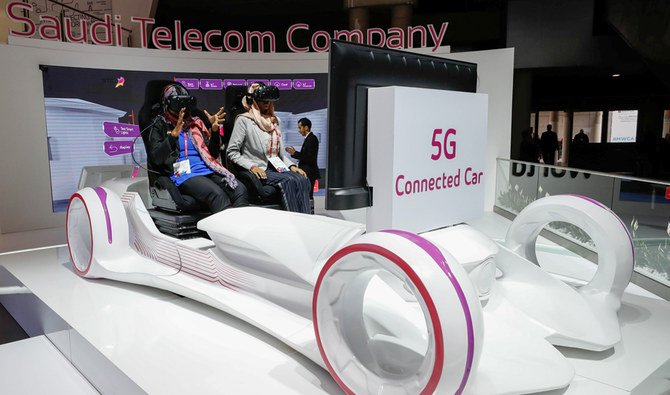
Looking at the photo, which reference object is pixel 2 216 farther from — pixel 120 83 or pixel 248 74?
pixel 248 74

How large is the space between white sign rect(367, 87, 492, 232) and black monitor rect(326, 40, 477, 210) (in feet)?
0.14

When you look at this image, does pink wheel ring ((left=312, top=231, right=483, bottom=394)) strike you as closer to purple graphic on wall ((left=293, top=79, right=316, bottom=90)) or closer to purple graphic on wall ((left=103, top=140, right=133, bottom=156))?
purple graphic on wall ((left=103, top=140, right=133, bottom=156))

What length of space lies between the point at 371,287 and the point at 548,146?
9057mm

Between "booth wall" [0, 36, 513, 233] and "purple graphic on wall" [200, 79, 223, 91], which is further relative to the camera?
"purple graphic on wall" [200, 79, 223, 91]

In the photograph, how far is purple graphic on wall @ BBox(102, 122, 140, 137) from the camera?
21.2ft

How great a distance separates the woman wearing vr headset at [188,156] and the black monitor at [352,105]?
2290 mm

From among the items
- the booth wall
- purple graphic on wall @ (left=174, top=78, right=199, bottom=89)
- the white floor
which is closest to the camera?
the white floor

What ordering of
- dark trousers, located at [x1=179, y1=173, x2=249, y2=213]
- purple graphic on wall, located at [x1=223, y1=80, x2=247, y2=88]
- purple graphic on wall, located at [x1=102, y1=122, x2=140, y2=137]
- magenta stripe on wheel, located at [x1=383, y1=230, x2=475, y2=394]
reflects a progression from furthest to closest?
purple graphic on wall, located at [x1=223, y1=80, x2=247, y2=88] < purple graphic on wall, located at [x1=102, y1=122, x2=140, y2=137] < dark trousers, located at [x1=179, y1=173, x2=249, y2=213] < magenta stripe on wheel, located at [x1=383, y1=230, x2=475, y2=394]

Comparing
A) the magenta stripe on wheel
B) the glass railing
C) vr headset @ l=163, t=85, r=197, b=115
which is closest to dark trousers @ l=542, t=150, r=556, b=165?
the glass railing

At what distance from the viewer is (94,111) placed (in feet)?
20.8

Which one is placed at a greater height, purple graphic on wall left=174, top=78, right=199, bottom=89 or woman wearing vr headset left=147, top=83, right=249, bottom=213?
purple graphic on wall left=174, top=78, right=199, bottom=89

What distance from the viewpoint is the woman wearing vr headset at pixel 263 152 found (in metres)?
4.67

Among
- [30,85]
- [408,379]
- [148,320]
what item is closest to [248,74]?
[30,85]

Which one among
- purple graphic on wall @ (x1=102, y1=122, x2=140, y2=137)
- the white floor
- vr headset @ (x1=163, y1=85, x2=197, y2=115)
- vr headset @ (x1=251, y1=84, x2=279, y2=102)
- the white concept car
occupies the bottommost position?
the white floor
